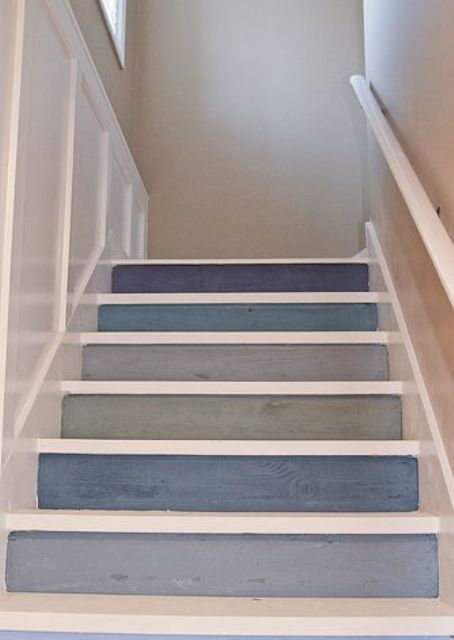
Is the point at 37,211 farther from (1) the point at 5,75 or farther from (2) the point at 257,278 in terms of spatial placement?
(2) the point at 257,278

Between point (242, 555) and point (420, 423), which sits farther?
point (420, 423)

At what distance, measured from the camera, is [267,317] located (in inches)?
101

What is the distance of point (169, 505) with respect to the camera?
1829 mm

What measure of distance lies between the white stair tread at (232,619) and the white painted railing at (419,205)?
2.22 ft

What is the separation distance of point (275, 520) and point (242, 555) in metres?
0.11

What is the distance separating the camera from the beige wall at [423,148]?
1.62 m

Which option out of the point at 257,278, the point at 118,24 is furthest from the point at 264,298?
the point at 118,24

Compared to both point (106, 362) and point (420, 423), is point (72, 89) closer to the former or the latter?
point (106, 362)

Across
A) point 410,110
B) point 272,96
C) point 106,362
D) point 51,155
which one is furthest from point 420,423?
point 272,96

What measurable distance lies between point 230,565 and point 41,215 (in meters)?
1.08

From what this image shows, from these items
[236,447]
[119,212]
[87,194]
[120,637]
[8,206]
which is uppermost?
[119,212]

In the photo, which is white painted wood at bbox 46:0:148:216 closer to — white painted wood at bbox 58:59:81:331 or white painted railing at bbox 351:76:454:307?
white painted wood at bbox 58:59:81:331

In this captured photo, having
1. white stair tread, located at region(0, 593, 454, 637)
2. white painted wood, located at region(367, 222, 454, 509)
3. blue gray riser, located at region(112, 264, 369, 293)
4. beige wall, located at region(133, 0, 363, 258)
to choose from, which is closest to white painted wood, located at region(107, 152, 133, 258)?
blue gray riser, located at region(112, 264, 369, 293)

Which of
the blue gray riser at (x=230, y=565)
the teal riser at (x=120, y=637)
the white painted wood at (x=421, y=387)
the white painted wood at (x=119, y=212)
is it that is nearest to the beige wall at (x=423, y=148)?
the white painted wood at (x=421, y=387)
